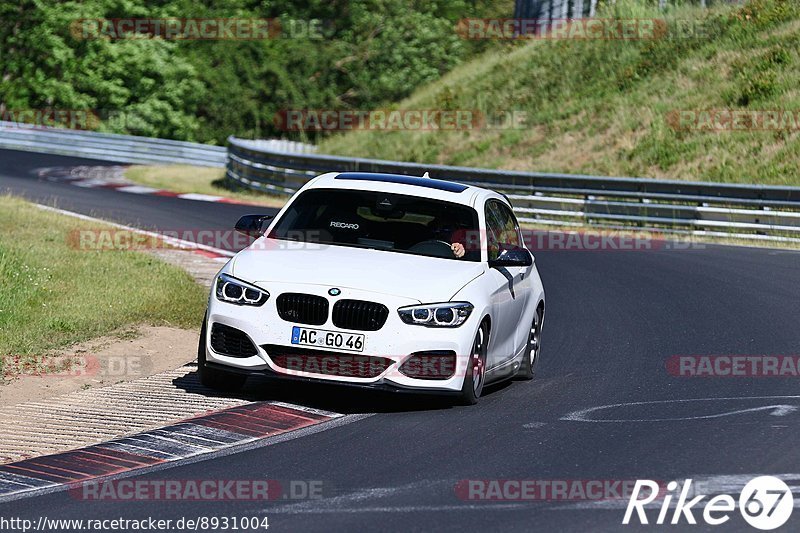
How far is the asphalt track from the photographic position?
257 inches

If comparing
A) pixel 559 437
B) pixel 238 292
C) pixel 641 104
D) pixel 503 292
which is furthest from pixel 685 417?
pixel 641 104

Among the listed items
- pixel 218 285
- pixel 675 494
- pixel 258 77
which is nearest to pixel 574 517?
pixel 675 494

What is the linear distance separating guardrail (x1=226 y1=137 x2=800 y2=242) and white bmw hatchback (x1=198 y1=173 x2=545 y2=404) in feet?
47.6

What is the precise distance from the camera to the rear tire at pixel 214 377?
9.61m

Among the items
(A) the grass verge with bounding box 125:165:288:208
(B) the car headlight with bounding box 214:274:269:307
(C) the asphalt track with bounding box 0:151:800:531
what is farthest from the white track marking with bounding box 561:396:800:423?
(A) the grass verge with bounding box 125:165:288:208

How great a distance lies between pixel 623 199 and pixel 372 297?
60.5ft

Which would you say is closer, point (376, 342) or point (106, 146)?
point (376, 342)

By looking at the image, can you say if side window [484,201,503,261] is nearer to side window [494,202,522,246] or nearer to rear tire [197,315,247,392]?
side window [494,202,522,246]

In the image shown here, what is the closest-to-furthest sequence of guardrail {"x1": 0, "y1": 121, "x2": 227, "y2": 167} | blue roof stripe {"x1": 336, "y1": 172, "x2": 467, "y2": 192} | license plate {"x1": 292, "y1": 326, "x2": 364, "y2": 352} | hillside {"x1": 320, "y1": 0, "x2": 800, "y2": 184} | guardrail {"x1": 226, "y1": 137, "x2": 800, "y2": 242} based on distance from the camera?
license plate {"x1": 292, "y1": 326, "x2": 364, "y2": 352}, blue roof stripe {"x1": 336, "y1": 172, "x2": 467, "y2": 192}, guardrail {"x1": 226, "y1": 137, "x2": 800, "y2": 242}, hillside {"x1": 320, "y1": 0, "x2": 800, "y2": 184}, guardrail {"x1": 0, "y1": 121, "x2": 227, "y2": 167}

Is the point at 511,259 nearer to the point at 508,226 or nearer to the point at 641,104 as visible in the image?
the point at 508,226

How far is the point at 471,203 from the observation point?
35.2 feet

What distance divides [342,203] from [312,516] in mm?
4589

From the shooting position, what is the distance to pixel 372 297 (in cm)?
917

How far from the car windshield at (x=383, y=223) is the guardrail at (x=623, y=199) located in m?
14.5
